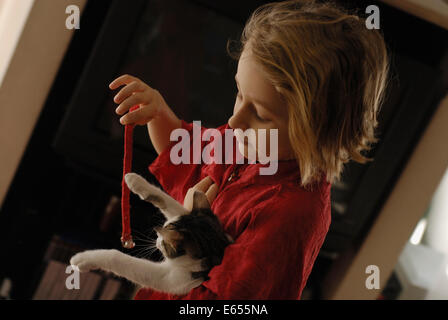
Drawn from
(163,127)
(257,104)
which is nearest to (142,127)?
(163,127)

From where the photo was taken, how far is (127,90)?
0.33 m

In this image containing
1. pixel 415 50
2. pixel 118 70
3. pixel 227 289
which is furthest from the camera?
pixel 415 50

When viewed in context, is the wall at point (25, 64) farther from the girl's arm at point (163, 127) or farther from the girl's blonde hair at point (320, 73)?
the girl's blonde hair at point (320, 73)

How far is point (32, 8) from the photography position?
0.76 m

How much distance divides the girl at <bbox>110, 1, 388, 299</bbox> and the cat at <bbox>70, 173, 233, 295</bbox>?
0.04ft

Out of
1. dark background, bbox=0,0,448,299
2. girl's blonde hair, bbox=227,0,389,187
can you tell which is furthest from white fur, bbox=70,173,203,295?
dark background, bbox=0,0,448,299

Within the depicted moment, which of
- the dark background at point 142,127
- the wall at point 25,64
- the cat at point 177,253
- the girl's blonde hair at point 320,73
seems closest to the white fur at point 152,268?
the cat at point 177,253

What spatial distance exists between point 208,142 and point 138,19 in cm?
48

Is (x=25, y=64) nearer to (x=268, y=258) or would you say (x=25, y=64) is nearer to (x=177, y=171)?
(x=177, y=171)

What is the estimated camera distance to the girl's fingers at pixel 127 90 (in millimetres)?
332

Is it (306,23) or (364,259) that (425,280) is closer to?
(364,259)

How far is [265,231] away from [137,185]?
0.11m

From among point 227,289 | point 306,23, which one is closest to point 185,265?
point 227,289

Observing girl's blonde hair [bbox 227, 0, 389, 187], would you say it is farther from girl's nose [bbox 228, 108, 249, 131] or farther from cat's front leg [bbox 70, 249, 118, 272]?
cat's front leg [bbox 70, 249, 118, 272]
